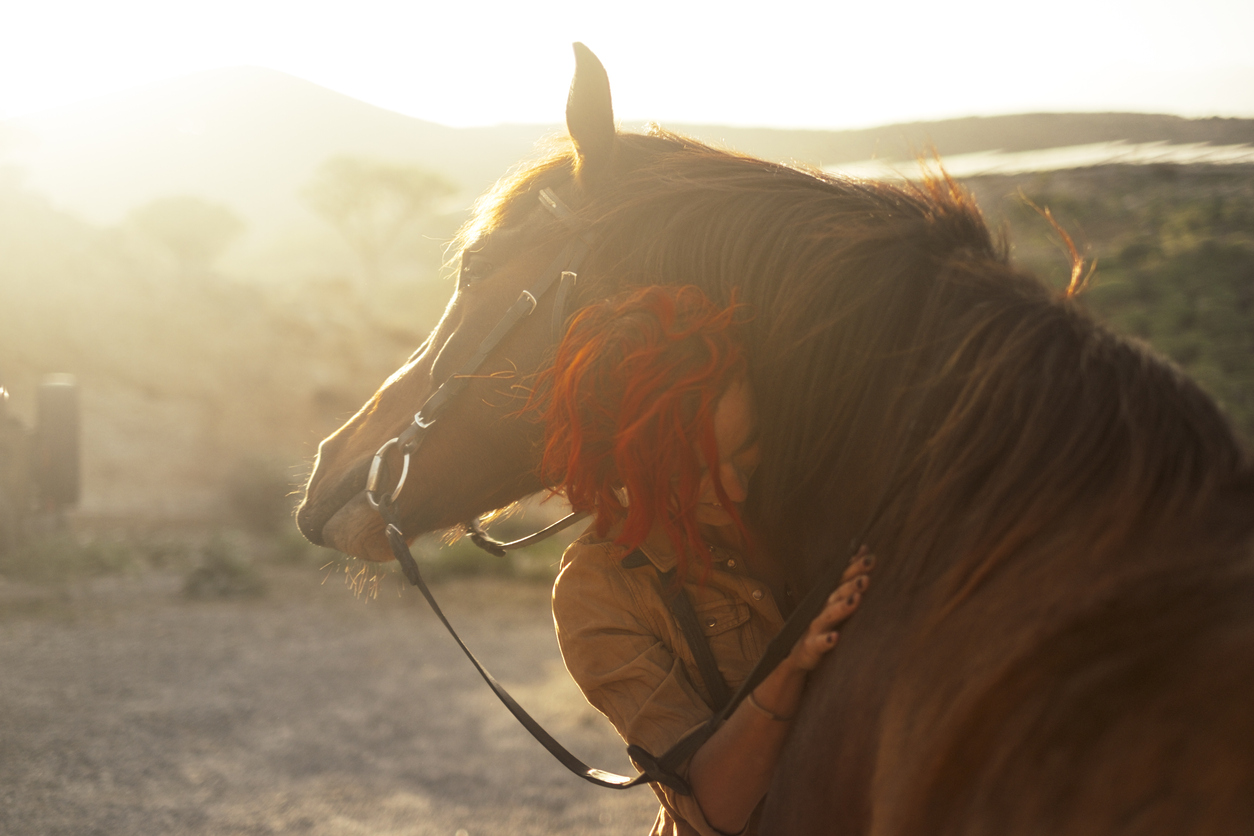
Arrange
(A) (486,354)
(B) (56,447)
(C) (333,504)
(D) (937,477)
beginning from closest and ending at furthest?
1. (D) (937,477)
2. (A) (486,354)
3. (C) (333,504)
4. (B) (56,447)

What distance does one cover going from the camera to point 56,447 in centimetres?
785

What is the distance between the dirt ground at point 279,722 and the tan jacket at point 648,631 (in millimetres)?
3754

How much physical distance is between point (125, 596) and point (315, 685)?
3291 mm

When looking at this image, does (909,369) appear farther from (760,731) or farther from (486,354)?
(486,354)

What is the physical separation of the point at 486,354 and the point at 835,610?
2.64ft

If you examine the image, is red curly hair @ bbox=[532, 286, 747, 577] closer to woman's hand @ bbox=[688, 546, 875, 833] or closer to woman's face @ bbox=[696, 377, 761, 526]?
woman's face @ bbox=[696, 377, 761, 526]

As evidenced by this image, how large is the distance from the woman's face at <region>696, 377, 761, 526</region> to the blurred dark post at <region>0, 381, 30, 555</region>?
738 cm

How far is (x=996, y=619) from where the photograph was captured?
3.29 feet

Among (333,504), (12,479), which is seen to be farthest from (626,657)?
(12,479)

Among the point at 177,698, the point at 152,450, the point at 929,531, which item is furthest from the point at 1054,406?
the point at 152,450

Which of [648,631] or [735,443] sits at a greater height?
[735,443]

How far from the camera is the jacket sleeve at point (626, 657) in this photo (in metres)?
1.43

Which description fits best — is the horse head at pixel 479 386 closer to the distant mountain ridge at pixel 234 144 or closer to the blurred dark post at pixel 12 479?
the blurred dark post at pixel 12 479

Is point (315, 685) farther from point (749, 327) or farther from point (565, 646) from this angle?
point (749, 327)
